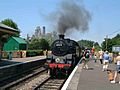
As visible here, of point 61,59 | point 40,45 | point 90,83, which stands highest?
point 40,45

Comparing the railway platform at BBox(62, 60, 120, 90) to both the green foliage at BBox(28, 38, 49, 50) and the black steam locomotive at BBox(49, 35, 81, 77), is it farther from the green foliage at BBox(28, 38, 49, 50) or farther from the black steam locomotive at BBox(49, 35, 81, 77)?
the green foliage at BBox(28, 38, 49, 50)

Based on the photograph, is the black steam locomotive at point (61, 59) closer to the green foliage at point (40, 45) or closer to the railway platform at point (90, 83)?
the railway platform at point (90, 83)

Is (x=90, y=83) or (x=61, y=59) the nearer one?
(x=90, y=83)

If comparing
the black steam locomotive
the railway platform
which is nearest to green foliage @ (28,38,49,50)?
the black steam locomotive

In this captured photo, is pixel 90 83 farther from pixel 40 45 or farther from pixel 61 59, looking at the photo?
pixel 40 45

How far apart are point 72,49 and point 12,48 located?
173 ft

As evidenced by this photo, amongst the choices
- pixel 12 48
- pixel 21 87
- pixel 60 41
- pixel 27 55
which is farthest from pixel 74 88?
pixel 12 48

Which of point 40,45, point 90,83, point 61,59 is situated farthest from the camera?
point 40,45

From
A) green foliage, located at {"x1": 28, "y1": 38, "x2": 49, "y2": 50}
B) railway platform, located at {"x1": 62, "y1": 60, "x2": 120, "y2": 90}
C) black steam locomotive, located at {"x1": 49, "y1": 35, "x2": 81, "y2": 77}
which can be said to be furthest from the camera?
green foliage, located at {"x1": 28, "y1": 38, "x2": 49, "y2": 50}

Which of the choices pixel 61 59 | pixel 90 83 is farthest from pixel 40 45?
pixel 90 83

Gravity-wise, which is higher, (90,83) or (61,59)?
(61,59)

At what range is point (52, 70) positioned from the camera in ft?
67.8

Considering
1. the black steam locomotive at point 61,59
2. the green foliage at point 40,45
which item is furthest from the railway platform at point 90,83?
the green foliage at point 40,45

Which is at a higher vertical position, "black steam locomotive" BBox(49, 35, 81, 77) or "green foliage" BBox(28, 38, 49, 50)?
"green foliage" BBox(28, 38, 49, 50)
